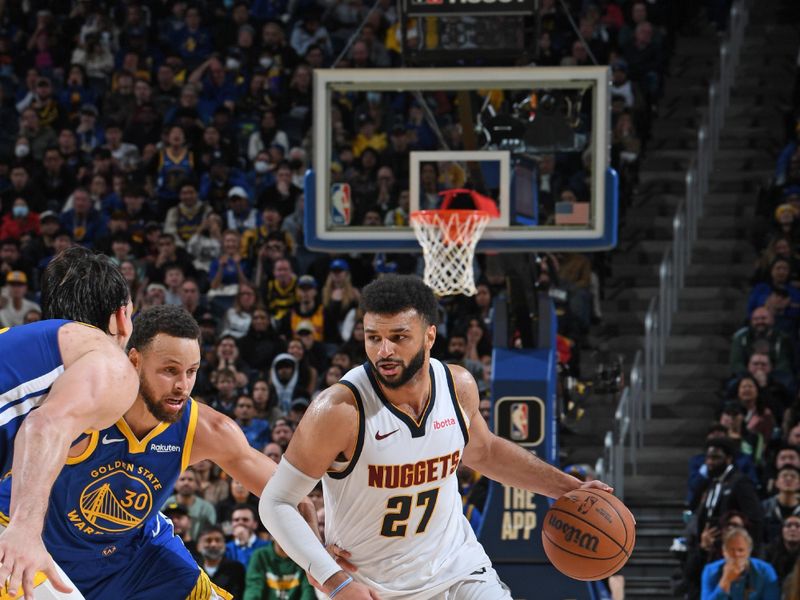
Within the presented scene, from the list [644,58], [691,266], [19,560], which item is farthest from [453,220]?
[644,58]

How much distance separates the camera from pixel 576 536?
588cm

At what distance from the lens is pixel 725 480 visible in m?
10.4

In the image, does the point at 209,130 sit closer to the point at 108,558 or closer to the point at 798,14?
the point at 798,14

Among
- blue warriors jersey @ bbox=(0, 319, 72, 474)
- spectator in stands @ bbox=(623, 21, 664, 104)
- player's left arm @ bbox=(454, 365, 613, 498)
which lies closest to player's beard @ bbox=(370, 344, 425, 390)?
player's left arm @ bbox=(454, 365, 613, 498)

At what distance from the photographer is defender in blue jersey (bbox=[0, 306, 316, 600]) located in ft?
17.2

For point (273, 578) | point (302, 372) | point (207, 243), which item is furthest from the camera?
point (207, 243)

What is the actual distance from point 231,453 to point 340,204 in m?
4.40

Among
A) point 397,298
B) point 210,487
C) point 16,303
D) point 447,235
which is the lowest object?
point 210,487

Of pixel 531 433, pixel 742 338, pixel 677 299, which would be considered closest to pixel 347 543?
pixel 531 433

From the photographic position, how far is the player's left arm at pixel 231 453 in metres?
5.46

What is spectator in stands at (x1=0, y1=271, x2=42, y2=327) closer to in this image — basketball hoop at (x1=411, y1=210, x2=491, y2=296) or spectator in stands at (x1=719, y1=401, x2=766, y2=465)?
basketball hoop at (x1=411, y1=210, x2=491, y2=296)

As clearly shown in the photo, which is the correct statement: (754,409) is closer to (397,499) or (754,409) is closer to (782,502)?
(782,502)

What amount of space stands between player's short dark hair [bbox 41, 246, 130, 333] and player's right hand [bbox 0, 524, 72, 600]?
0.93 metres

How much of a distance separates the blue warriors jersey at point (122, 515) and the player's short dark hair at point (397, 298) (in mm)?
836
